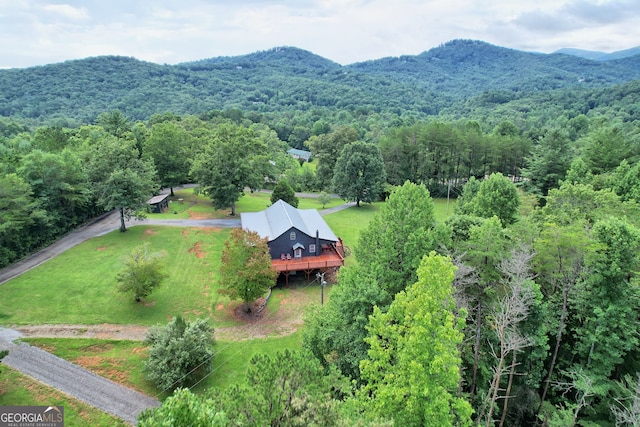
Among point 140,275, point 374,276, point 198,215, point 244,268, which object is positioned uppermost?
point 374,276

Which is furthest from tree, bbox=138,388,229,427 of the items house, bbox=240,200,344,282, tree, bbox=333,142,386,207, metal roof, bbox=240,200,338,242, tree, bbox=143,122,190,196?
tree, bbox=333,142,386,207

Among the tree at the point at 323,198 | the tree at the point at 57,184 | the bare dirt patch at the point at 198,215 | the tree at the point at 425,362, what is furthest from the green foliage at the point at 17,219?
the tree at the point at 323,198

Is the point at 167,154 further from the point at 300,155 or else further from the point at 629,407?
the point at 300,155

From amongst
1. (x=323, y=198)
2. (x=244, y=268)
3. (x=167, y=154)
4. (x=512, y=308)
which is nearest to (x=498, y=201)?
(x=512, y=308)

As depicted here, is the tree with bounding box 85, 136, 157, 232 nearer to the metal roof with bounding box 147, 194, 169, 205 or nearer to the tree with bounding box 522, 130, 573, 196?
the metal roof with bounding box 147, 194, 169, 205

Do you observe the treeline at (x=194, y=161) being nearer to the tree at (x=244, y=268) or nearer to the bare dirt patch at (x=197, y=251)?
the bare dirt patch at (x=197, y=251)

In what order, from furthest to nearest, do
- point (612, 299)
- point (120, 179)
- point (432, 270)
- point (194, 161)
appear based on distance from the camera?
point (194, 161)
point (120, 179)
point (612, 299)
point (432, 270)
